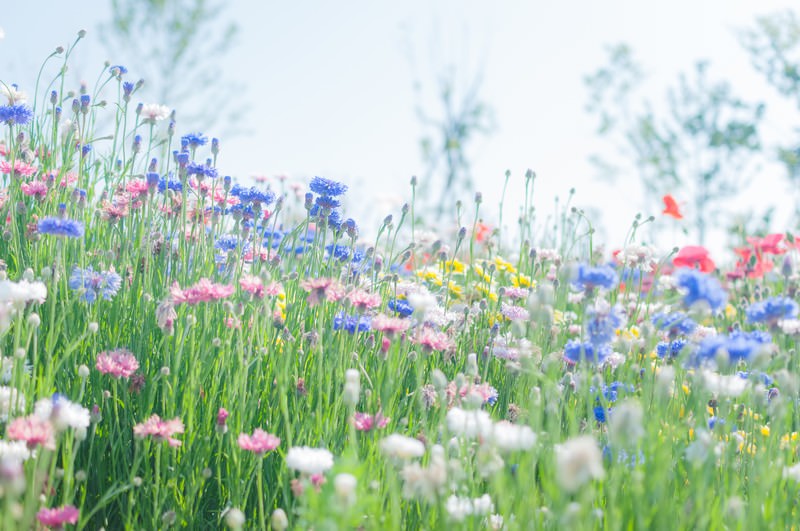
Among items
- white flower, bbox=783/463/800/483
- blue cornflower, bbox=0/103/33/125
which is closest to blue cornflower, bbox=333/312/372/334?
white flower, bbox=783/463/800/483

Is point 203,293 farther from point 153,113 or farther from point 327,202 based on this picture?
point 153,113

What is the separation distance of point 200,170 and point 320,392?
3.66 feet

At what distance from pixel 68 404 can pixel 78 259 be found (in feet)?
4.56

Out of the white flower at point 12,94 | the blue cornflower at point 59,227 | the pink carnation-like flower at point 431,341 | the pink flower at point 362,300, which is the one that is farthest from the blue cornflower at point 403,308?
the white flower at point 12,94

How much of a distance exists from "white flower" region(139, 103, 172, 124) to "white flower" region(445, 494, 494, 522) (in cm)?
218

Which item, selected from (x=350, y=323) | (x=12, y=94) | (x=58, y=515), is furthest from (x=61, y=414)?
(x=12, y=94)

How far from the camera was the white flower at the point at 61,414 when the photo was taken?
5.51ft

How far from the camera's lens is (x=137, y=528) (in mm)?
2234

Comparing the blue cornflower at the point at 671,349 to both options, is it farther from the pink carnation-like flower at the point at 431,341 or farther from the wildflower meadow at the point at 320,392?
the pink carnation-like flower at the point at 431,341

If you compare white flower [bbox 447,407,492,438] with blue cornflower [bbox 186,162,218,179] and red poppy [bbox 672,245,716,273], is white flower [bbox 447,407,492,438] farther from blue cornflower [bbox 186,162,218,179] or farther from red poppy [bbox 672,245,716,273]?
red poppy [bbox 672,245,716,273]

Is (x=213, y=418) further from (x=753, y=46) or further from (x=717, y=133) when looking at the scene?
(x=717, y=133)

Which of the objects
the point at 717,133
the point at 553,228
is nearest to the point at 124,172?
the point at 553,228

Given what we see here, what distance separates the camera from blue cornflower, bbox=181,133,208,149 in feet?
10.2

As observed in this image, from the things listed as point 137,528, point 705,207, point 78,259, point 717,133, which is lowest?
point 137,528
